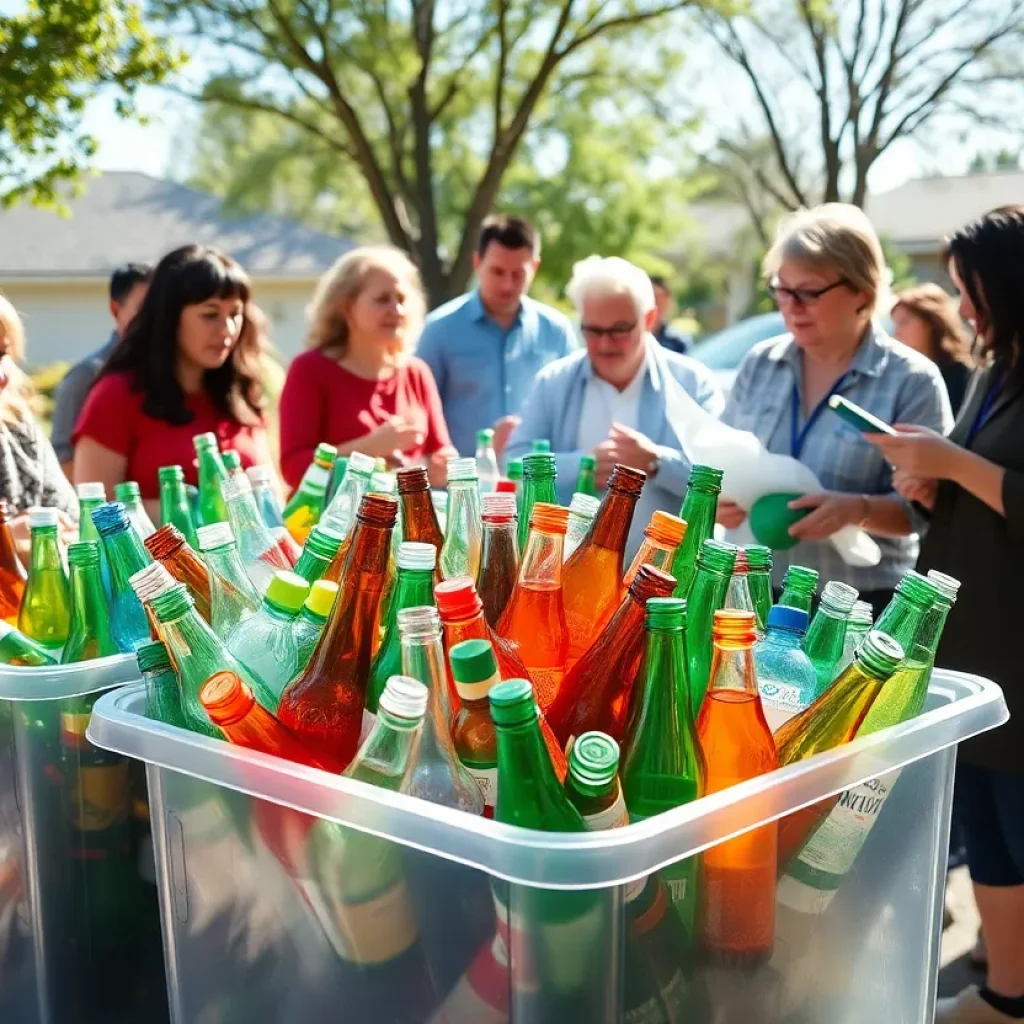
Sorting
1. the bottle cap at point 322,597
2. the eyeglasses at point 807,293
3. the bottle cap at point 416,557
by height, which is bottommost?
the bottle cap at point 322,597

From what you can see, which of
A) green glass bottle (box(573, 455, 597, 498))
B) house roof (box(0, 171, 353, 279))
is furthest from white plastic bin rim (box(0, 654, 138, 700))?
house roof (box(0, 171, 353, 279))

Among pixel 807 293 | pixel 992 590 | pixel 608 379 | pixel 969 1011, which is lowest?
pixel 969 1011

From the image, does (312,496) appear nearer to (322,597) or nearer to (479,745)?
(322,597)

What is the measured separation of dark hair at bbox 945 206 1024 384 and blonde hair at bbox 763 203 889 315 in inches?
9.0

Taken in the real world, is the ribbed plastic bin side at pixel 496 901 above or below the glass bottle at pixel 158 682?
below

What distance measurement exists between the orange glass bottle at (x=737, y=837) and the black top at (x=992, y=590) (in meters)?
1.33

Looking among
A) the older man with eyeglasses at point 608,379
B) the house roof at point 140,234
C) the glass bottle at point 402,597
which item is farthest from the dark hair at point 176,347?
the house roof at point 140,234

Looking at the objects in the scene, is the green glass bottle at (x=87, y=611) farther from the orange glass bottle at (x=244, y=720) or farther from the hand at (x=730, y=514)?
the hand at (x=730, y=514)

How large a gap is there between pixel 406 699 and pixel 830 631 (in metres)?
0.55

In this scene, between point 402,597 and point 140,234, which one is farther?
point 140,234

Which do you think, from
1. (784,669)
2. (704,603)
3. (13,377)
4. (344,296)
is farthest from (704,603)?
(344,296)

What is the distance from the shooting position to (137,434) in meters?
2.64

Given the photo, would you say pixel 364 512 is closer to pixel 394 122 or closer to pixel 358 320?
pixel 358 320

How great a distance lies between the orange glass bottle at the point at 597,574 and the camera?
119cm
